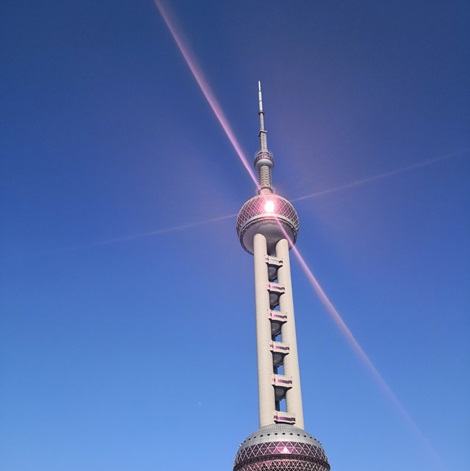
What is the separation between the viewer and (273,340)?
3959 inches

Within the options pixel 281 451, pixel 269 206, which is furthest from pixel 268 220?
pixel 281 451

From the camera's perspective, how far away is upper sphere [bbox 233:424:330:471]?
83.2m

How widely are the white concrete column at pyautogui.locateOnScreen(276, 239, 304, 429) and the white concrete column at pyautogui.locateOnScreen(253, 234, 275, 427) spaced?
10.6 ft

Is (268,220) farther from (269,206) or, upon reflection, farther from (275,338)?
(275,338)

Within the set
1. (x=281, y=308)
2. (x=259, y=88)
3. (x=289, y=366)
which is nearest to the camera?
(x=289, y=366)

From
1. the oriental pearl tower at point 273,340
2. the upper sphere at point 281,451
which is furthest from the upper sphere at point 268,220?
the upper sphere at point 281,451

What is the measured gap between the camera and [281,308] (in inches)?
4040

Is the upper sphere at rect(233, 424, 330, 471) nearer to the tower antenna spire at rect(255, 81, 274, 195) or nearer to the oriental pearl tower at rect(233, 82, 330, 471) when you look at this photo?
the oriental pearl tower at rect(233, 82, 330, 471)

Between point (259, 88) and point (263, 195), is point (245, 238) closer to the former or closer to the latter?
point (263, 195)

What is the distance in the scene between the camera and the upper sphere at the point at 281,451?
83.2 metres

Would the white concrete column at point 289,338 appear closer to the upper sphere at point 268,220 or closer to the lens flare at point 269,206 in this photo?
the upper sphere at point 268,220

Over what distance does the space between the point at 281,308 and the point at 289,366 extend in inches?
474

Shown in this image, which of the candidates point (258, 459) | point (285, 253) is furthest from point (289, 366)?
point (285, 253)

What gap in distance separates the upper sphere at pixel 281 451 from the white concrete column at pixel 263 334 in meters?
3.01
